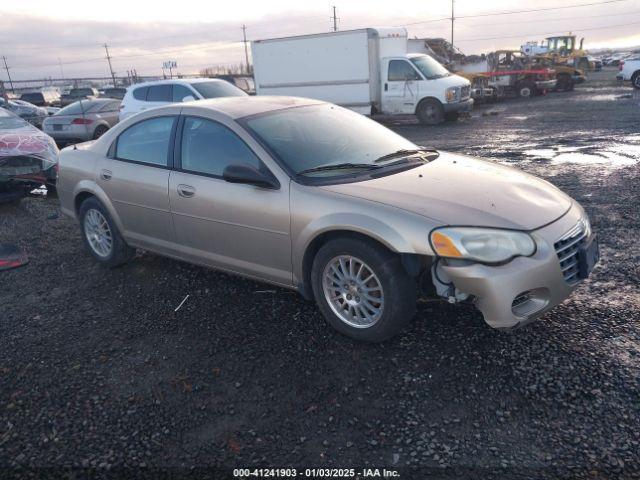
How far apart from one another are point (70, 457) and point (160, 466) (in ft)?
1.66

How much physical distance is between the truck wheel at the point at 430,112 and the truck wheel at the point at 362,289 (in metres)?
13.7

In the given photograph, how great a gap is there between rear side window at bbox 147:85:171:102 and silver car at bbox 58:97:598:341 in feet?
26.8

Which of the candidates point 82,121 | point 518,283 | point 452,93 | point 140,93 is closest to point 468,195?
point 518,283

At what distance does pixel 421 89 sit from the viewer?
53.8ft

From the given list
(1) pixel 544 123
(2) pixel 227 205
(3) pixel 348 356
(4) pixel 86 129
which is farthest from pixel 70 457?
(1) pixel 544 123

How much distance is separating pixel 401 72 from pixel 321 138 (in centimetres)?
1347

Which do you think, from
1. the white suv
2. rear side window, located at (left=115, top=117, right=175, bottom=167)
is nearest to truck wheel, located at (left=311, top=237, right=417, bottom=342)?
rear side window, located at (left=115, top=117, right=175, bottom=167)

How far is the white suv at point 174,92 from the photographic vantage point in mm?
12016

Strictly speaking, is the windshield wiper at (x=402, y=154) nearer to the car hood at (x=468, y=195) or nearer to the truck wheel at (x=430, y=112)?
the car hood at (x=468, y=195)

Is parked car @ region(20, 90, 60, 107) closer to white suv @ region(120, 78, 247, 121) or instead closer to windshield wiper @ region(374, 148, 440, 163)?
white suv @ region(120, 78, 247, 121)

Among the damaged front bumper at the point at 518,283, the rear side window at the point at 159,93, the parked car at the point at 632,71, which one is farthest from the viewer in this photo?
the parked car at the point at 632,71

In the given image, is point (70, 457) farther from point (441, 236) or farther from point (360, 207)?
point (441, 236)

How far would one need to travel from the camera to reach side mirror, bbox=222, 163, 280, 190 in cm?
369

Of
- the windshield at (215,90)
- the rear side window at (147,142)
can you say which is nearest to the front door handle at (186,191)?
the rear side window at (147,142)
